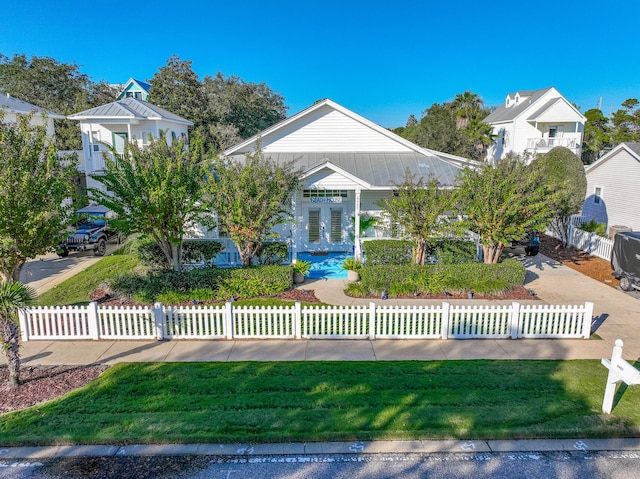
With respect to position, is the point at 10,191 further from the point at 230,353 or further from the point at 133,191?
the point at 230,353

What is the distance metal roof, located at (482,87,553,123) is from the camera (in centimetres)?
3881

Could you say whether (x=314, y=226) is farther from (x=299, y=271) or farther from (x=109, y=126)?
(x=109, y=126)

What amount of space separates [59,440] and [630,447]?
8544 millimetres

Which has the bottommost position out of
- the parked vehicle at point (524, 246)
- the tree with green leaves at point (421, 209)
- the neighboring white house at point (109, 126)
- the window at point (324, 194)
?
the parked vehicle at point (524, 246)

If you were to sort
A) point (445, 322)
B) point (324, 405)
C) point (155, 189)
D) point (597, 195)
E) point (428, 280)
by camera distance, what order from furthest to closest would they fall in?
1. point (597, 195)
2. point (428, 280)
3. point (155, 189)
4. point (445, 322)
5. point (324, 405)

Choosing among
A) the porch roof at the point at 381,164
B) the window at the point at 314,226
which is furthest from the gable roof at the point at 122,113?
the window at the point at 314,226

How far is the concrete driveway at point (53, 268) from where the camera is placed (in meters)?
15.1

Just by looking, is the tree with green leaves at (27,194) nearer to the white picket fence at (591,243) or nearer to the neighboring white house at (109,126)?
the neighboring white house at (109,126)

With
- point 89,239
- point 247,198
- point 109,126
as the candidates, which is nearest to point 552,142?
point 247,198

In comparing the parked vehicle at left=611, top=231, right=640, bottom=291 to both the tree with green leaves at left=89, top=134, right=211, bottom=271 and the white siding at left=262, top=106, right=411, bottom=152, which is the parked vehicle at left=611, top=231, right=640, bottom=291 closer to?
the white siding at left=262, top=106, right=411, bottom=152

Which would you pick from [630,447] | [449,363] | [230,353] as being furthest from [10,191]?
[630,447]

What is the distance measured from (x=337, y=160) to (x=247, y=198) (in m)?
6.67

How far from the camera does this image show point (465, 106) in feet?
156

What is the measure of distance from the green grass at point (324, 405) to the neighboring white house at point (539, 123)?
29461 millimetres
